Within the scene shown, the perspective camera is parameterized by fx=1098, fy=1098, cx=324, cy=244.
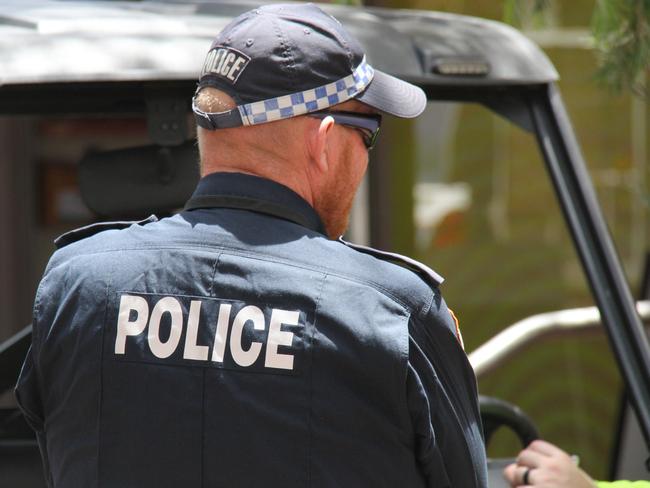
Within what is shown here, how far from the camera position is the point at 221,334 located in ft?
5.34

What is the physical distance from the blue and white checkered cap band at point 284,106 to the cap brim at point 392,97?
0.05 meters

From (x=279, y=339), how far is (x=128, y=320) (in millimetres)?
240

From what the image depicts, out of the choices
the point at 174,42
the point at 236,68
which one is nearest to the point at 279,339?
the point at 236,68

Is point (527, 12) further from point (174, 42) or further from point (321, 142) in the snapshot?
point (321, 142)

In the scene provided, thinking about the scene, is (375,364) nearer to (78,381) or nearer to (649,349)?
(78,381)

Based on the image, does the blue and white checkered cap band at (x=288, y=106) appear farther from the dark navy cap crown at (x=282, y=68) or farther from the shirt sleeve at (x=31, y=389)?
the shirt sleeve at (x=31, y=389)

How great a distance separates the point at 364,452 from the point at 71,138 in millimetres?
5329

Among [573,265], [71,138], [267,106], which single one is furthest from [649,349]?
[71,138]

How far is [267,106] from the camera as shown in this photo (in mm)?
1694

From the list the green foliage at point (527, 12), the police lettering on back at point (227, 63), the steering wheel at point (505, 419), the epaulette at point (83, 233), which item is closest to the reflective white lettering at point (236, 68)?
the police lettering on back at point (227, 63)

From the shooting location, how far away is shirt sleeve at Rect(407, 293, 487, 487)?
161 centimetres

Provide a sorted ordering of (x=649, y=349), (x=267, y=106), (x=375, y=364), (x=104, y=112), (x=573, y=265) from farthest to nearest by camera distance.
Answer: (x=573, y=265) → (x=104, y=112) → (x=649, y=349) → (x=267, y=106) → (x=375, y=364)

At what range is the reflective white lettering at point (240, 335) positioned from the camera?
1.61 meters

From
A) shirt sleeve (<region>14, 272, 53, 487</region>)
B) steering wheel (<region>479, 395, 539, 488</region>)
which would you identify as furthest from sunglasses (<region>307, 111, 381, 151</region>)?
steering wheel (<region>479, 395, 539, 488</region>)
